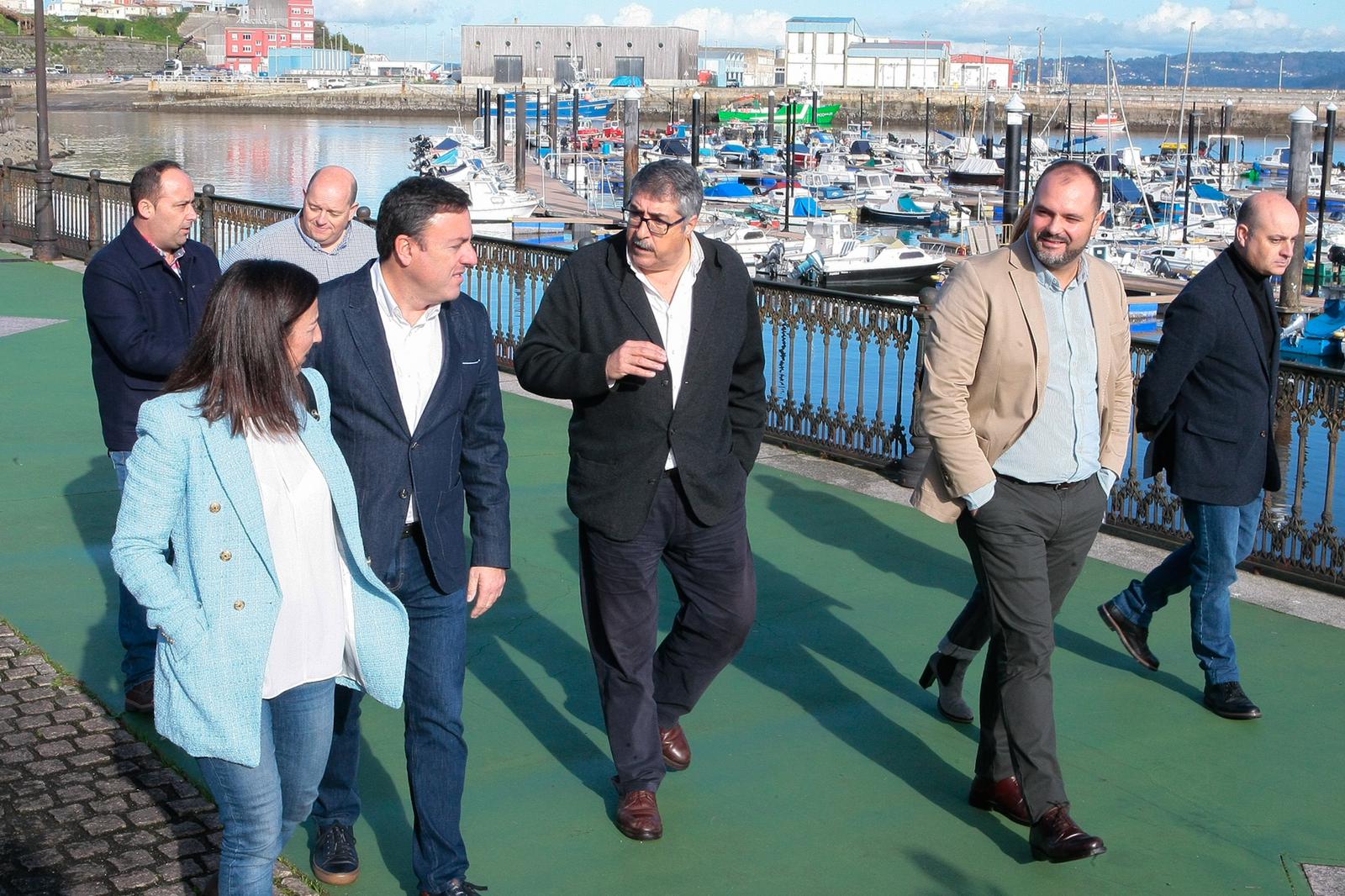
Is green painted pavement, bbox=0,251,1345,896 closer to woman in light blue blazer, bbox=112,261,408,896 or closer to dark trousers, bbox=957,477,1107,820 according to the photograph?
dark trousers, bbox=957,477,1107,820

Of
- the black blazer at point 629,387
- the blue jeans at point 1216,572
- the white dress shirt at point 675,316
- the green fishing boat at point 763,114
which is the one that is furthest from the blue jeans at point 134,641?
the green fishing boat at point 763,114

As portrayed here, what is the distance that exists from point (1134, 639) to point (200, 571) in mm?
3851

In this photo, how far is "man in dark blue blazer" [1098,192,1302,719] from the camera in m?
5.26

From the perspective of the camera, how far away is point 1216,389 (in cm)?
535

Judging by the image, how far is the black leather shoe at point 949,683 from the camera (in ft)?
17.4

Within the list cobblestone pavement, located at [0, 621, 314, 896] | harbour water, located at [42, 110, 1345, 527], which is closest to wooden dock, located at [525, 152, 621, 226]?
harbour water, located at [42, 110, 1345, 527]

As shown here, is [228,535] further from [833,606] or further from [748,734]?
[833,606]

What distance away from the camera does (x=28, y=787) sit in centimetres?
467

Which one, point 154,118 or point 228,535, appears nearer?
point 228,535

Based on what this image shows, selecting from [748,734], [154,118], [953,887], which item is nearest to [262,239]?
[748,734]

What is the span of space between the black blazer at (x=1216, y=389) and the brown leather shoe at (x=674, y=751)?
1962 mm

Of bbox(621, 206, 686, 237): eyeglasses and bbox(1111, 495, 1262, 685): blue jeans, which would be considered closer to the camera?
bbox(621, 206, 686, 237): eyeglasses

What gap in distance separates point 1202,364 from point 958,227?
42.4 metres

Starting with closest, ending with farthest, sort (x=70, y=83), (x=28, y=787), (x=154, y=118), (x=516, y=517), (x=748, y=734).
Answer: (x=28, y=787) → (x=748, y=734) → (x=516, y=517) → (x=154, y=118) → (x=70, y=83)
